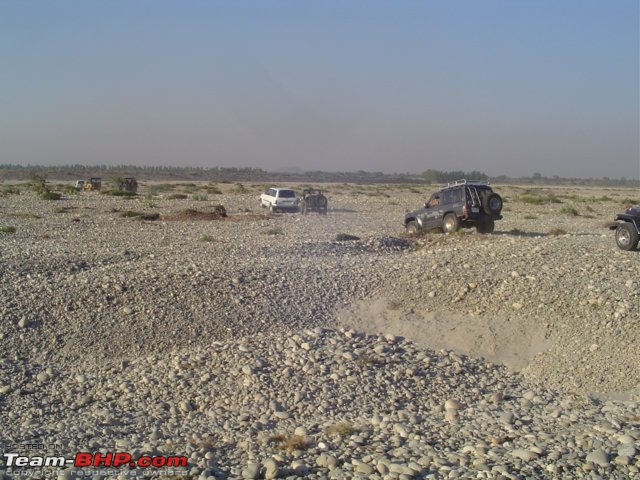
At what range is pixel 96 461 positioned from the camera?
666cm

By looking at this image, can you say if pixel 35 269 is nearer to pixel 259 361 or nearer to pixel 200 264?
pixel 200 264

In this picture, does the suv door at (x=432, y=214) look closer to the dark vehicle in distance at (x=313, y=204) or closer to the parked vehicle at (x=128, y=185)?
the dark vehicle in distance at (x=313, y=204)

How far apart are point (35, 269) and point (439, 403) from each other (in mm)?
8996

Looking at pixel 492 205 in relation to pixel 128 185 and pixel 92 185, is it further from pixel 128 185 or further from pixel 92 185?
pixel 92 185

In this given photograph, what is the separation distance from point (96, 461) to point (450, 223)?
17509 millimetres

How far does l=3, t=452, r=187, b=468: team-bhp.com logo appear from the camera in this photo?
21.5 ft

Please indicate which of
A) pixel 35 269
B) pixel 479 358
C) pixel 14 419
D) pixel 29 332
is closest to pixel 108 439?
pixel 14 419

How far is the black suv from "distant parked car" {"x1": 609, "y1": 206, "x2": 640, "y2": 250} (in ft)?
16.5

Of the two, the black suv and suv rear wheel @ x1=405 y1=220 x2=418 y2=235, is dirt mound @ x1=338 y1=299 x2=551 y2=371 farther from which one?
suv rear wheel @ x1=405 y1=220 x2=418 y2=235

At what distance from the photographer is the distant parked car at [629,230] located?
17297 millimetres

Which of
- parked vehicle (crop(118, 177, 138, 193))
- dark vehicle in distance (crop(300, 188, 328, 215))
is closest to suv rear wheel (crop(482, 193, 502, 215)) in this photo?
dark vehicle in distance (crop(300, 188, 328, 215))

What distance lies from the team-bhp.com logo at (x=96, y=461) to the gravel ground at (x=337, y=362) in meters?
0.18

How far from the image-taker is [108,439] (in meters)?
7.29

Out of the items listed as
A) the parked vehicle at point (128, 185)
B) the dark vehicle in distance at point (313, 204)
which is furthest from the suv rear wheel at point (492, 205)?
the parked vehicle at point (128, 185)
